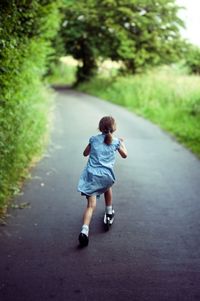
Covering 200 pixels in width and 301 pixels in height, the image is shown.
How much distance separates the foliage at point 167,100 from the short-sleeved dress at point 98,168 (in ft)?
19.8

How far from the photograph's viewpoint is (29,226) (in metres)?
6.82

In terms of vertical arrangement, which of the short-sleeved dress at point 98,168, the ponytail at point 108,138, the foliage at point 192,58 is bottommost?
the short-sleeved dress at point 98,168

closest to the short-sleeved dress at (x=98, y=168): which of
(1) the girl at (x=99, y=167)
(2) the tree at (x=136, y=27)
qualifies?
(1) the girl at (x=99, y=167)

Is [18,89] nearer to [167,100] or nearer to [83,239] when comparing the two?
[83,239]

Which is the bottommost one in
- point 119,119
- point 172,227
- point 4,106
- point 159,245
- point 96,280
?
point 96,280

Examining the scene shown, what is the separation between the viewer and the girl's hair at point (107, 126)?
20.3 feet

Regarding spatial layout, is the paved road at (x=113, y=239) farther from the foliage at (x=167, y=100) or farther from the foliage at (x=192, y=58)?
the foliage at (x=192, y=58)

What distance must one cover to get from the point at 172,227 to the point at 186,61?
80.0ft

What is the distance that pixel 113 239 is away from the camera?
249 inches

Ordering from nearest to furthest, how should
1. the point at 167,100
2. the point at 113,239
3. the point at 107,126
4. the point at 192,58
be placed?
the point at 107,126 < the point at 113,239 < the point at 167,100 < the point at 192,58

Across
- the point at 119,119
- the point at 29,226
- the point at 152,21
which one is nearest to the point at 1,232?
→ the point at 29,226

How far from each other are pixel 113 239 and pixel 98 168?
0.97 m

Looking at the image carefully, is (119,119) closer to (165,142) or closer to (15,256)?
(165,142)

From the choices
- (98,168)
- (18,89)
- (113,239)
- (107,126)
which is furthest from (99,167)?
(18,89)
